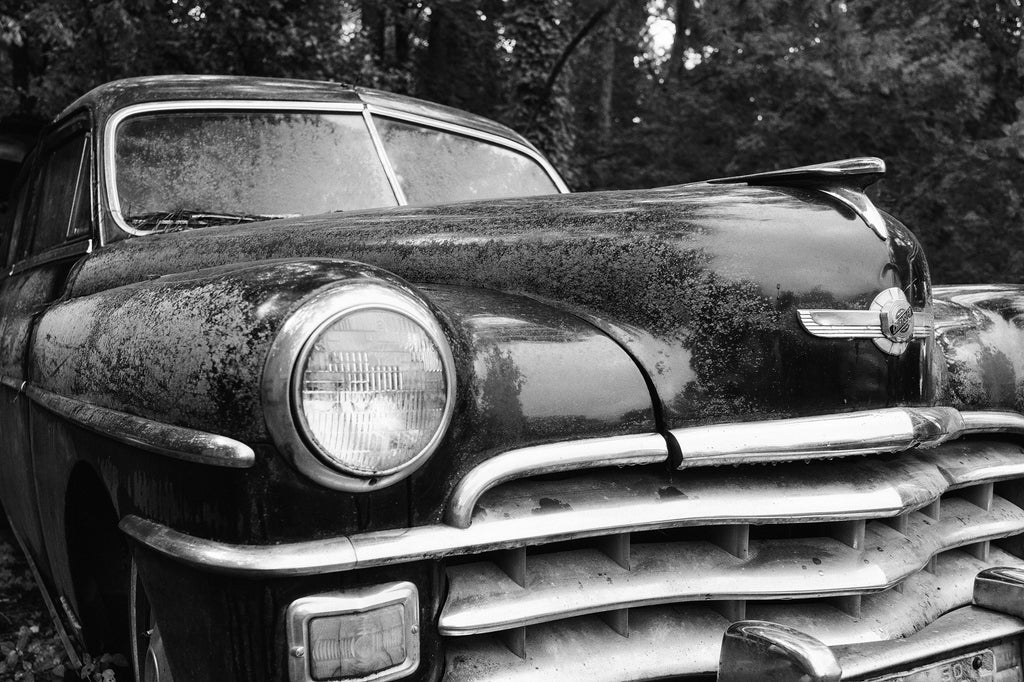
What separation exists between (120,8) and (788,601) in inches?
342

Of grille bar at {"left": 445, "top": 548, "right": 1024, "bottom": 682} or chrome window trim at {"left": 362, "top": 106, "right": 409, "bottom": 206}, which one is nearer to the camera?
grille bar at {"left": 445, "top": 548, "right": 1024, "bottom": 682}

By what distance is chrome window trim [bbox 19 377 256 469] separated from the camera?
128cm

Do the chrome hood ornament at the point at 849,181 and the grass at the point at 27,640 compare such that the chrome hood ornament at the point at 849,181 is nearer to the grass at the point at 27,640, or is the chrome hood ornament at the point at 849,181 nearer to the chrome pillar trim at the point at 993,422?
the chrome pillar trim at the point at 993,422

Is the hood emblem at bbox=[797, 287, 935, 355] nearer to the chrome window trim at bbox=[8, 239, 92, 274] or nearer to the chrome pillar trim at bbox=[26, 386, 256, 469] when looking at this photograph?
the chrome pillar trim at bbox=[26, 386, 256, 469]

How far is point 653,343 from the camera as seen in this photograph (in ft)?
5.56

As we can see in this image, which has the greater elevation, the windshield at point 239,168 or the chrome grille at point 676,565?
the windshield at point 239,168

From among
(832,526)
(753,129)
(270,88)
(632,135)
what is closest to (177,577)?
(832,526)

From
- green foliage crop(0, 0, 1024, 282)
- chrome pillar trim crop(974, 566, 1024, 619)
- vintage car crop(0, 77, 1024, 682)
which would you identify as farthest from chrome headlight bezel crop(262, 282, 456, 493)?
green foliage crop(0, 0, 1024, 282)

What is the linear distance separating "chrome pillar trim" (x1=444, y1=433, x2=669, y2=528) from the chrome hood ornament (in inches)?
25.8

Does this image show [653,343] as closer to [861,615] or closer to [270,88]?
[861,615]

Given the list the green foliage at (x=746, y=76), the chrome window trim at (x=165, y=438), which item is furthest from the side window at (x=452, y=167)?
the green foliage at (x=746, y=76)

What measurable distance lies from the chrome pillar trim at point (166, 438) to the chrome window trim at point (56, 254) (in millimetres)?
1051

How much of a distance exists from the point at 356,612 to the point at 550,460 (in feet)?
1.23

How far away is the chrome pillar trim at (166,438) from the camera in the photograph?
4.20ft
